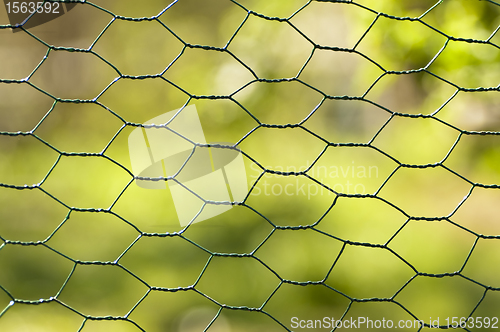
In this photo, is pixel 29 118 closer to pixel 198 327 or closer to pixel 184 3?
pixel 184 3

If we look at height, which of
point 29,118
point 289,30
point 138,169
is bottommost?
point 138,169

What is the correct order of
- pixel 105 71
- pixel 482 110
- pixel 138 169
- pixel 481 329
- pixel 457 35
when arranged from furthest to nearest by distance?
pixel 105 71 < pixel 138 169 < pixel 481 329 < pixel 482 110 < pixel 457 35

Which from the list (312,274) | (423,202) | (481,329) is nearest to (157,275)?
(312,274)

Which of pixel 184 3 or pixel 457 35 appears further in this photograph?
pixel 184 3

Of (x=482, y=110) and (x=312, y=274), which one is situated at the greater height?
(x=482, y=110)

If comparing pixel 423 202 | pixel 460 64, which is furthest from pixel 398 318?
pixel 460 64

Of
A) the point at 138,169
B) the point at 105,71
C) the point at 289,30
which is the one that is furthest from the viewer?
the point at 105,71
